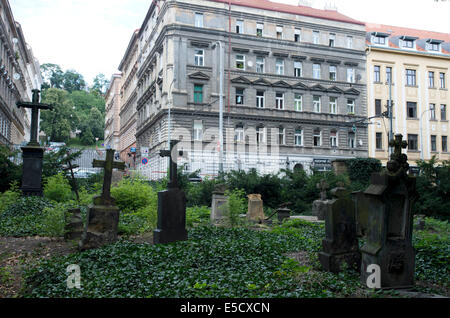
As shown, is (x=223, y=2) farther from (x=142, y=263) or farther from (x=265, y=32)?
(x=142, y=263)

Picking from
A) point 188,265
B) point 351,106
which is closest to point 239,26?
point 351,106

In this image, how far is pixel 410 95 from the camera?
40875mm

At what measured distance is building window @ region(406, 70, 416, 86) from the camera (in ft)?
135

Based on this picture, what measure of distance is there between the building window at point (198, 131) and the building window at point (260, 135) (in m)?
5.55

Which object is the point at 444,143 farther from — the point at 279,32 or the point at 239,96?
the point at 239,96

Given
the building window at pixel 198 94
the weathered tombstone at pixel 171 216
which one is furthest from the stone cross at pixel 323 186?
the building window at pixel 198 94

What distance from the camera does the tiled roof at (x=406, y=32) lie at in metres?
43.8

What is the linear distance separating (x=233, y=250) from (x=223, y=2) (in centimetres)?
3292

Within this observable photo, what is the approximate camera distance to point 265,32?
3753 cm

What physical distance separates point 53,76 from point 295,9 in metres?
56.7

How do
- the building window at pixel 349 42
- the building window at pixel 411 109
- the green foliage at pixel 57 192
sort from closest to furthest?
the green foliage at pixel 57 192
the building window at pixel 349 42
the building window at pixel 411 109

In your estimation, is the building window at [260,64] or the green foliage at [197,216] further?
the building window at [260,64]

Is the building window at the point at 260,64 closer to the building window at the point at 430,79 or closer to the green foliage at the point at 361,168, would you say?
the green foliage at the point at 361,168
